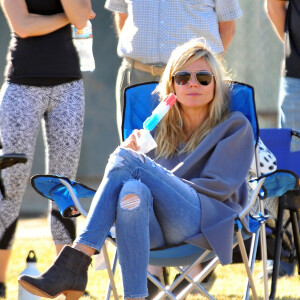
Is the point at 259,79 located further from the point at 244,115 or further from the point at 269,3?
the point at 244,115

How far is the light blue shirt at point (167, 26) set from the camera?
16.2 feet

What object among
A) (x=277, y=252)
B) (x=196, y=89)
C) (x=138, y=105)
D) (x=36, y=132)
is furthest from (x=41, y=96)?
(x=277, y=252)

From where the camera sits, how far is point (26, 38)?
14.9 feet

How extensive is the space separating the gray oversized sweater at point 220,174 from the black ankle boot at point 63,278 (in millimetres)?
437

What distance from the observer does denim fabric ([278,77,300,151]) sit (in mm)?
5094

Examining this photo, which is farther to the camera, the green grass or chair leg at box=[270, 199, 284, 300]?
the green grass

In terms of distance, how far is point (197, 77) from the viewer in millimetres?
4062

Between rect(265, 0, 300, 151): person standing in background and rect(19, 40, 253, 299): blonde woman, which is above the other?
rect(19, 40, 253, 299): blonde woman

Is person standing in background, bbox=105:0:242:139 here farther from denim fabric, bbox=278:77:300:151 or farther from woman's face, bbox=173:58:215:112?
woman's face, bbox=173:58:215:112

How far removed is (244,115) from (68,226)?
106 cm

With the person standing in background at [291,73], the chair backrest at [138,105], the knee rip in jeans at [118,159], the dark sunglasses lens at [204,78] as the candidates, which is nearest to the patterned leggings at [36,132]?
the chair backrest at [138,105]

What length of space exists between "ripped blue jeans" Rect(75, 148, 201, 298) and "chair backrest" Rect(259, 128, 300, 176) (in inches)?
42.1

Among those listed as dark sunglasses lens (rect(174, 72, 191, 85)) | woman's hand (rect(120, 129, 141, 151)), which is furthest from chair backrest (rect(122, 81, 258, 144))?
woman's hand (rect(120, 129, 141, 151))

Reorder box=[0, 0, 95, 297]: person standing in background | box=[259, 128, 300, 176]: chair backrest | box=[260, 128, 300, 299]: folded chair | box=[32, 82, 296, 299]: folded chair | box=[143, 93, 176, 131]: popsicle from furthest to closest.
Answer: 1. box=[259, 128, 300, 176]: chair backrest
2. box=[260, 128, 300, 299]: folded chair
3. box=[0, 0, 95, 297]: person standing in background
4. box=[143, 93, 176, 131]: popsicle
5. box=[32, 82, 296, 299]: folded chair
